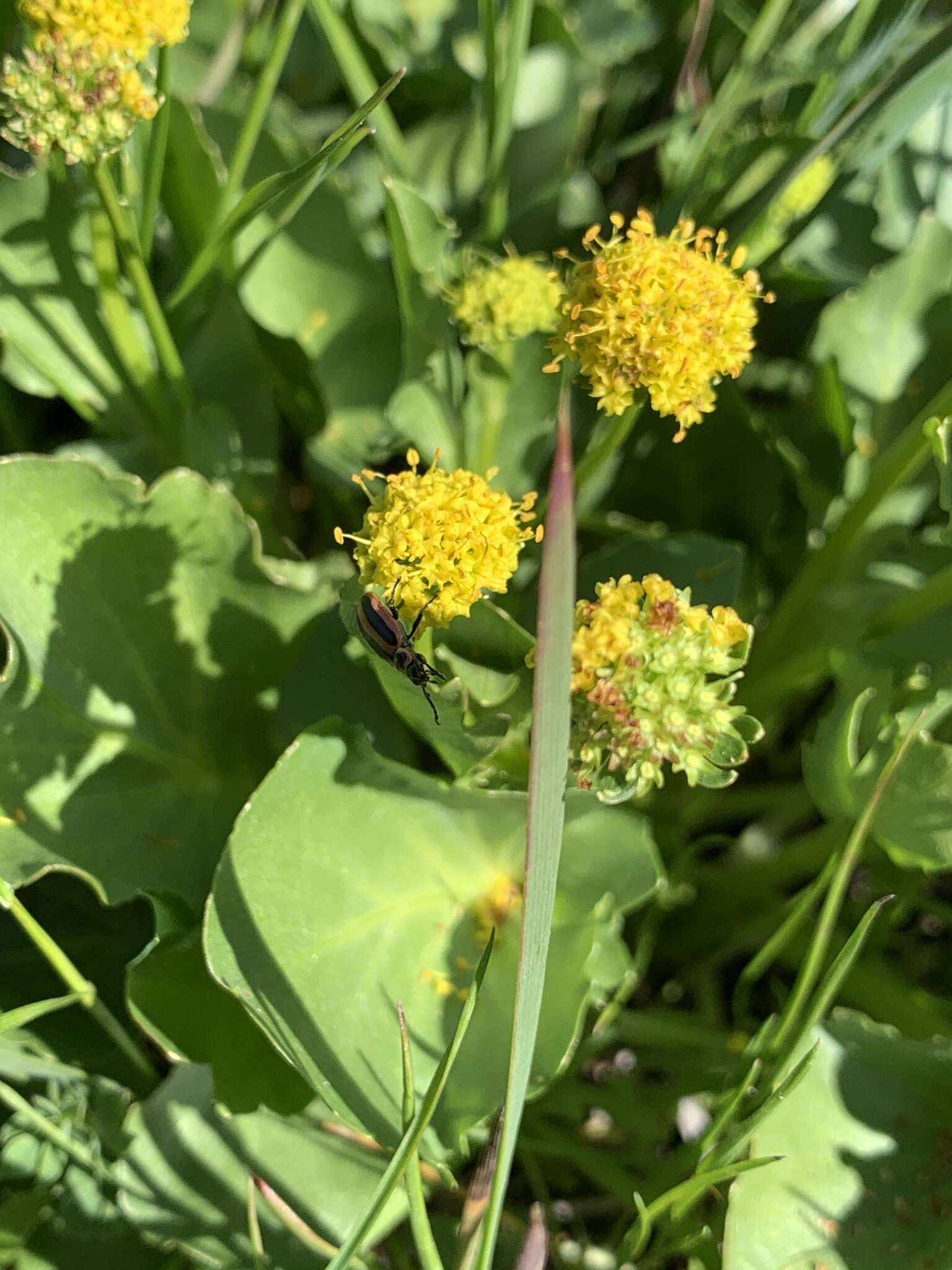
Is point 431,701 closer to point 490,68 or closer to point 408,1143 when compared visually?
point 408,1143

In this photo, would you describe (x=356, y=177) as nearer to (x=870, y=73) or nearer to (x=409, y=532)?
(x=870, y=73)

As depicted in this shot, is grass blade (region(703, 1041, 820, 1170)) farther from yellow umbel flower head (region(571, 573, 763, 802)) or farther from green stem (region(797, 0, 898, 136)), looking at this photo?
green stem (region(797, 0, 898, 136))

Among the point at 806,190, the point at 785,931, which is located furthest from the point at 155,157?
the point at 785,931

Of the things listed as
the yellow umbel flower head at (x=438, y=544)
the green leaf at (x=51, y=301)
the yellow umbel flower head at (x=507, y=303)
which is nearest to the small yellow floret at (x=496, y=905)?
the yellow umbel flower head at (x=438, y=544)

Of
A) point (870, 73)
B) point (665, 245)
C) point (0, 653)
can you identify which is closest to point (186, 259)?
point (0, 653)

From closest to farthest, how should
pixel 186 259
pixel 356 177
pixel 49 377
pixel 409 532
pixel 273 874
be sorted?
1. pixel 409 532
2. pixel 273 874
3. pixel 49 377
4. pixel 186 259
5. pixel 356 177

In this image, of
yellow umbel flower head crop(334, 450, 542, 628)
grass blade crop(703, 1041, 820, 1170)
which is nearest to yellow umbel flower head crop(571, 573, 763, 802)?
yellow umbel flower head crop(334, 450, 542, 628)
